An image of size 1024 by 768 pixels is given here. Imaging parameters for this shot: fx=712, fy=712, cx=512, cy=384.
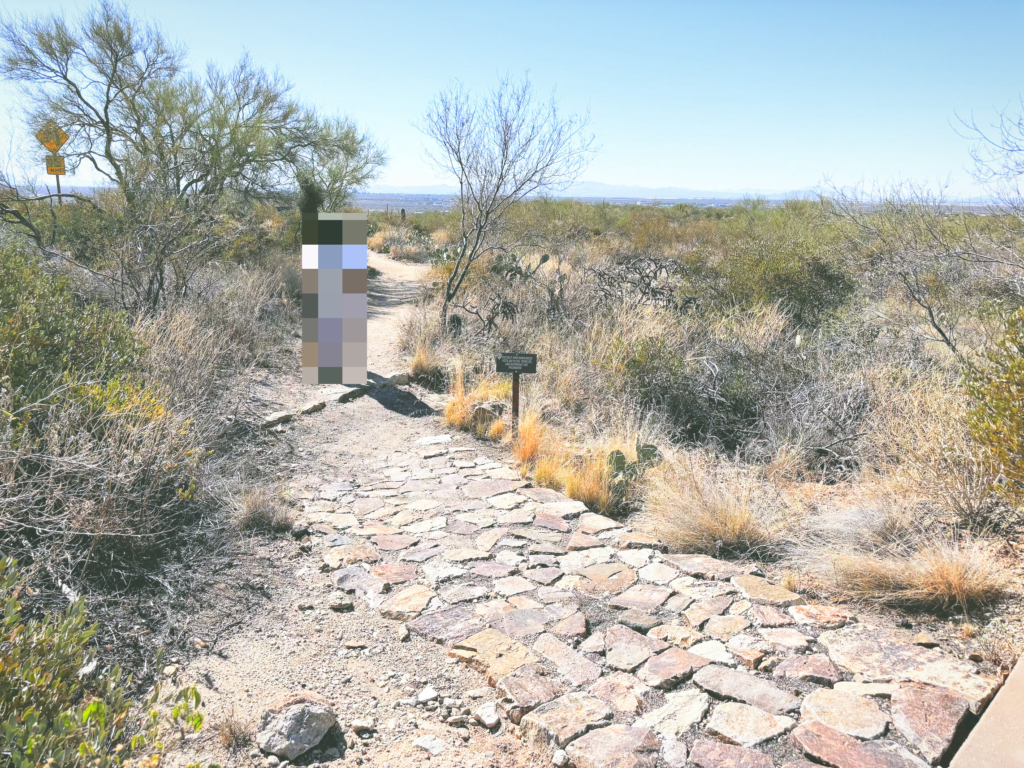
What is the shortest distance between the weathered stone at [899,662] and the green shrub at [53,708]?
2722 millimetres

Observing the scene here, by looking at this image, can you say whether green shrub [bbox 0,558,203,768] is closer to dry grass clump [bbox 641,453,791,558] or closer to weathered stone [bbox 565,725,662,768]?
weathered stone [bbox 565,725,662,768]

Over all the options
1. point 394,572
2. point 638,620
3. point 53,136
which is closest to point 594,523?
point 638,620

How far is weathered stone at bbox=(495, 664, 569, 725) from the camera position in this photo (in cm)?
305

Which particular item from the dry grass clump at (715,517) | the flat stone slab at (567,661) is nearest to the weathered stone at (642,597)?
the flat stone slab at (567,661)

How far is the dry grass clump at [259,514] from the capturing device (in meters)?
4.82

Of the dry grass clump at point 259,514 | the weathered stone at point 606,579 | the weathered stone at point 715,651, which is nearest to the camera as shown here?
the weathered stone at point 715,651

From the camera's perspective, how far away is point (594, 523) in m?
5.09

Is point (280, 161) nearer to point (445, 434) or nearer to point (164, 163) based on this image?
point (164, 163)

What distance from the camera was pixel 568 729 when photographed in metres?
2.86

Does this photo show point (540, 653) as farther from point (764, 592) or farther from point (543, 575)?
point (764, 592)

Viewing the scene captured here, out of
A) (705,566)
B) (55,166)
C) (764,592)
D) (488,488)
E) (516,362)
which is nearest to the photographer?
(764,592)

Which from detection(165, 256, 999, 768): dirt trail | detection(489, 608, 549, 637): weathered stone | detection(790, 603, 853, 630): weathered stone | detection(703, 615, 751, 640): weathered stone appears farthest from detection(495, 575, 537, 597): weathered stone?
detection(790, 603, 853, 630): weathered stone

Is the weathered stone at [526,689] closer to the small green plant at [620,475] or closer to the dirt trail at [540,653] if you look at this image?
the dirt trail at [540,653]

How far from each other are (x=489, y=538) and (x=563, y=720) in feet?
6.67
